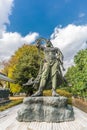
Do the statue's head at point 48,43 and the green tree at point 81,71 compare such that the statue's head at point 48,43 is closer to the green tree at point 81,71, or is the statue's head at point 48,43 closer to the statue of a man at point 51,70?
the statue of a man at point 51,70

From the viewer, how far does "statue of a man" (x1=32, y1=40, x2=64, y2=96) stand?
8.65 m

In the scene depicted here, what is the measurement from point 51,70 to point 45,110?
5.34 feet

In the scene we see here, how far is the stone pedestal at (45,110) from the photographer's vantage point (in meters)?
7.84

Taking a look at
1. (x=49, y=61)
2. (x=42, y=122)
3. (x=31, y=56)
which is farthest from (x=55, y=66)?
(x=31, y=56)

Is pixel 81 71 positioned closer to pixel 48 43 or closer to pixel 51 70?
pixel 48 43

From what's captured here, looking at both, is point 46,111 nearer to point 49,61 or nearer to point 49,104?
→ point 49,104

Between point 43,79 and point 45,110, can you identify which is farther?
point 43,79

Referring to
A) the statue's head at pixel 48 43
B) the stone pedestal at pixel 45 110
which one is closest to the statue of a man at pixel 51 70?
the statue's head at pixel 48 43

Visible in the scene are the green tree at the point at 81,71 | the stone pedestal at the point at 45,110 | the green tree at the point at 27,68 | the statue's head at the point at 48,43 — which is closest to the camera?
the stone pedestal at the point at 45,110

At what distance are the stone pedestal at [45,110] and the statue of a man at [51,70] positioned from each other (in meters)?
0.59

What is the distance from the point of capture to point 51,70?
871cm

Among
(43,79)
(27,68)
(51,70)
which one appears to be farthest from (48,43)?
(27,68)

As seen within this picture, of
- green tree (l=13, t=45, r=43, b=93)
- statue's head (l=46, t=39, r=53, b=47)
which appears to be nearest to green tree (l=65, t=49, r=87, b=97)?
green tree (l=13, t=45, r=43, b=93)

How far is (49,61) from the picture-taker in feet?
28.5
